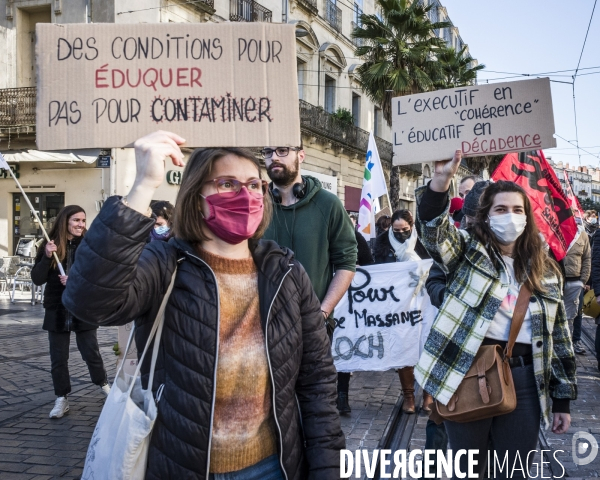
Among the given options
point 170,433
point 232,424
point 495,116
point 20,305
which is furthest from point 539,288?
point 20,305

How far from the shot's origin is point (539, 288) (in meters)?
3.02

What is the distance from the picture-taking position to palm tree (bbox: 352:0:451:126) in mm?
23938

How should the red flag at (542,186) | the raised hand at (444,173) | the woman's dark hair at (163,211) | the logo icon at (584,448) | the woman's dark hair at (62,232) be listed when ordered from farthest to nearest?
the woman's dark hair at (62,232) → the woman's dark hair at (163,211) → the red flag at (542,186) → the logo icon at (584,448) → the raised hand at (444,173)

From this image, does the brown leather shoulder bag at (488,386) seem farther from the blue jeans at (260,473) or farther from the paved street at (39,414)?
the paved street at (39,414)

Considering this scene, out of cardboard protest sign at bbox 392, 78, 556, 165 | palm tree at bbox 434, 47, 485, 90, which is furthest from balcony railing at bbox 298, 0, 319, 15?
cardboard protest sign at bbox 392, 78, 556, 165

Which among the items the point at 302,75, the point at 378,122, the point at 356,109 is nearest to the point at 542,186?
the point at 302,75

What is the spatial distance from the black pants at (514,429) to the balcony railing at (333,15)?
89.1 ft

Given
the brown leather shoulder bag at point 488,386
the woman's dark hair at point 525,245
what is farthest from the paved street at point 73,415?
→ the woman's dark hair at point 525,245

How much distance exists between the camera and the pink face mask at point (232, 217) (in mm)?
2105

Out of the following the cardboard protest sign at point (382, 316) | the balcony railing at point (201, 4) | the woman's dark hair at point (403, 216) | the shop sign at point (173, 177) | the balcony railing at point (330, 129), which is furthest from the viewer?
the balcony railing at point (330, 129)

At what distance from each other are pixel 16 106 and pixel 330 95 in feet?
49.0

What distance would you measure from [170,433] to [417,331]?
4.80m

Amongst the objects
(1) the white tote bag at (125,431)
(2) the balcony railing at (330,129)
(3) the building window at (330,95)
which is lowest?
(1) the white tote bag at (125,431)

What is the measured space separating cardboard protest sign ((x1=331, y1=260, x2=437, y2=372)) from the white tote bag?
4547 mm
